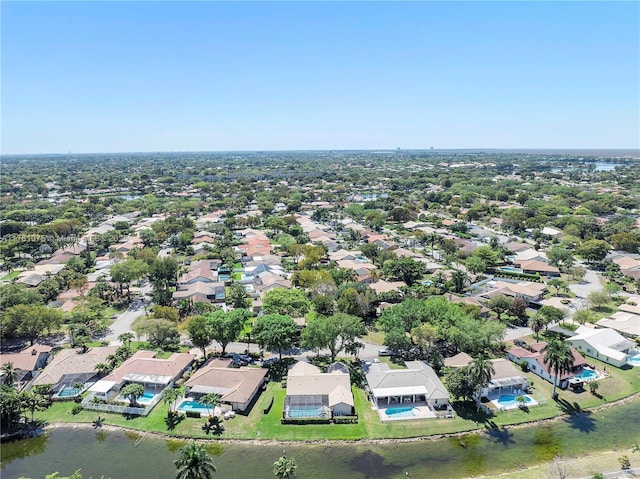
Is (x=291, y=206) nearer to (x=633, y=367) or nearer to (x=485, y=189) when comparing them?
(x=485, y=189)

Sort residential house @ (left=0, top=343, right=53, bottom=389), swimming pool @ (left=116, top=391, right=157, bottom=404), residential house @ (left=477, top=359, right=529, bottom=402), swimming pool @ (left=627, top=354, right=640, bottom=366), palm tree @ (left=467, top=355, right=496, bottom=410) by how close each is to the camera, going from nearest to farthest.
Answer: palm tree @ (left=467, top=355, right=496, bottom=410), swimming pool @ (left=116, top=391, right=157, bottom=404), residential house @ (left=477, top=359, right=529, bottom=402), residential house @ (left=0, top=343, right=53, bottom=389), swimming pool @ (left=627, top=354, right=640, bottom=366)

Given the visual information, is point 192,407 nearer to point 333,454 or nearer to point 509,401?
point 333,454

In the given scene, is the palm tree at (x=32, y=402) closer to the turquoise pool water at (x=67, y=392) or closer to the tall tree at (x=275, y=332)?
the turquoise pool water at (x=67, y=392)

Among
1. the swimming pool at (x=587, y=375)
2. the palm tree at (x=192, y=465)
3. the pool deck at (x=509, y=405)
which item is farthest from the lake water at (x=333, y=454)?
the swimming pool at (x=587, y=375)

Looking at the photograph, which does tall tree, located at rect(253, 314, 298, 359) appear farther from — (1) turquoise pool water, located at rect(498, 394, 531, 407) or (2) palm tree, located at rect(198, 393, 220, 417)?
(1) turquoise pool water, located at rect(498, 394, 531, 407)

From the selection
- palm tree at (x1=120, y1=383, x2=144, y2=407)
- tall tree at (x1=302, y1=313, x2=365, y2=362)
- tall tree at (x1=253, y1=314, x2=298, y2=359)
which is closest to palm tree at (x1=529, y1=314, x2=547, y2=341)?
tall tree at (x1=302, y1=313, x2=365, y2=362)

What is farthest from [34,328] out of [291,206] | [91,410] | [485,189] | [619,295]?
[485,189]
